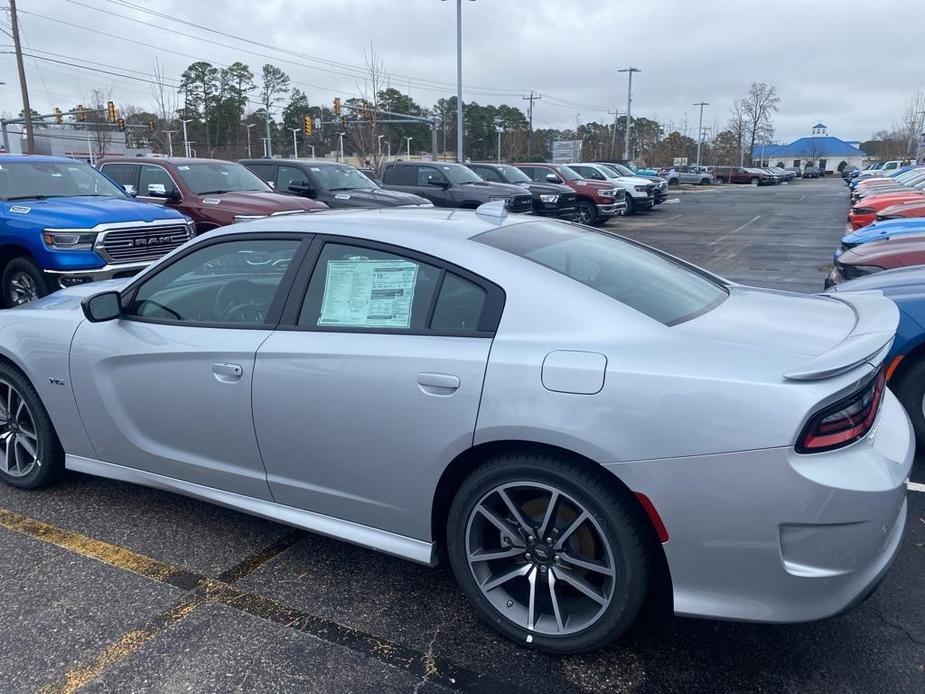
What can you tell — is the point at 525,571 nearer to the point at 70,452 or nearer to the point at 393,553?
the point at 393,553

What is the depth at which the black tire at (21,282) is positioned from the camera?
768 cm

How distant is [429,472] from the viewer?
8.89 feet

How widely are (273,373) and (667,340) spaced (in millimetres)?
1548

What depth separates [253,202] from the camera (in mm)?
9984

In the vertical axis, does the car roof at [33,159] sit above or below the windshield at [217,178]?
above

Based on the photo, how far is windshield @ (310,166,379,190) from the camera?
503 inches

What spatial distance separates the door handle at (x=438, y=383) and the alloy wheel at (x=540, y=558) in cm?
39

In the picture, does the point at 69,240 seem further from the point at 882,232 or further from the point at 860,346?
the point at 882,232

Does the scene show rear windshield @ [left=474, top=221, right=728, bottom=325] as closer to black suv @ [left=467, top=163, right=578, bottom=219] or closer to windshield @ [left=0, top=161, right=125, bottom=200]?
windshield @ [left=0, top=161, right=125, bottom=200]

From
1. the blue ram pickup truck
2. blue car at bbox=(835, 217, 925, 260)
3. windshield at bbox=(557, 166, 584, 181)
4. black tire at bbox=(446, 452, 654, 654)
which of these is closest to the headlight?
the blue ram pickup truck

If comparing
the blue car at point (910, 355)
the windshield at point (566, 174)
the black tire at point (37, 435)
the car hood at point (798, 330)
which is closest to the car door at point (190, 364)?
the black tire at point (37, 435)

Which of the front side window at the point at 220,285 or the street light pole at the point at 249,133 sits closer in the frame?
the front side window at the point at 220,285

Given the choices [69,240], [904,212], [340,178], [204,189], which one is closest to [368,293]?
[69,240]

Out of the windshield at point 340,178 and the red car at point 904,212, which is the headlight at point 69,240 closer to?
the windshield at point 340,178
